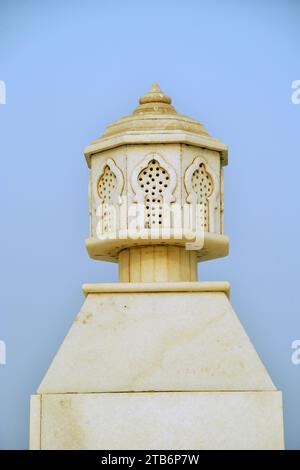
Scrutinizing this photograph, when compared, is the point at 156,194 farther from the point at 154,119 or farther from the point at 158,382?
the point at 158,382

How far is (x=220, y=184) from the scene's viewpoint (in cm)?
Answer: 857

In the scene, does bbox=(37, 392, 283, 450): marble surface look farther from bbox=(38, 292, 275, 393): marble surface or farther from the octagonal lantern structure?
the octagonal lantern structure

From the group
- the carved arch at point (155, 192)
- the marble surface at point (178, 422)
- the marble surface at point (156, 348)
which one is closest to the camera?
the marble surface at point (178, 422)

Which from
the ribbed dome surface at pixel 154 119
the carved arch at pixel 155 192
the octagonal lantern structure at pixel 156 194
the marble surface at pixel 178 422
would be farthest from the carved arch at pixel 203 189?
the marble surface at pixel 178 422

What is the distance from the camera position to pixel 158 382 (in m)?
7.52

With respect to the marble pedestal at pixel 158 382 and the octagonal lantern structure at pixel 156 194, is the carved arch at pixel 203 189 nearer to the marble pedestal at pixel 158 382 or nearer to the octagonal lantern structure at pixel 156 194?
the octagonal lantern structure at pixel 156 194

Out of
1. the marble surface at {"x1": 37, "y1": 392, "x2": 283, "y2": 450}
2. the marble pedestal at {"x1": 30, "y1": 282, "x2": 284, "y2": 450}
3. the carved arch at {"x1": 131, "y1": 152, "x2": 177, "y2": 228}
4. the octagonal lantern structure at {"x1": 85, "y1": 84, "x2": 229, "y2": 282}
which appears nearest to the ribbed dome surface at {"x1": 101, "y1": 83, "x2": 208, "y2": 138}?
the octagonal lantern structure at {"x1": 85, "y1": 84, "x2": 229, "y2": 282}

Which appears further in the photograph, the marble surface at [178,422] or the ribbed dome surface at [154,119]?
the ribbed dome surface at [154,119]

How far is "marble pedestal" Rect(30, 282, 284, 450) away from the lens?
7402 mm

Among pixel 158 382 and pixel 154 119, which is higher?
pixel 154 119

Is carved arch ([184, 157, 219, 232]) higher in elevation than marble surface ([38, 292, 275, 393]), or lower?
higher

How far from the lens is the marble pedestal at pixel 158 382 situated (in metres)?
7.40

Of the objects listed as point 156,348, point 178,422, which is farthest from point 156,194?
point 178,422
